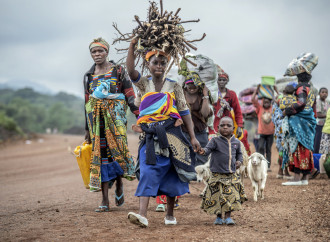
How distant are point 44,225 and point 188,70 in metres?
3.48

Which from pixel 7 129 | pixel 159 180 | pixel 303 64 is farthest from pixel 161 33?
pixel 7 129

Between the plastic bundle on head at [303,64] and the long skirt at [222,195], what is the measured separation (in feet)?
14.7

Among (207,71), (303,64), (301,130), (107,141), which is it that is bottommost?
(107,141)

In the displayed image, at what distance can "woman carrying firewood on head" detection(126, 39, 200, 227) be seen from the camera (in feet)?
16.9

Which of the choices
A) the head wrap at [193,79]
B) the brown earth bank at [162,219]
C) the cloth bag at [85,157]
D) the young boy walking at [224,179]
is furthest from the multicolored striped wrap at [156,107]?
the head wrap at [193,79]

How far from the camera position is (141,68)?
571 centimetres

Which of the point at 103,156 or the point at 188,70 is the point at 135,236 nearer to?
the point at 103,156

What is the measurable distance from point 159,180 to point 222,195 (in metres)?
0.89

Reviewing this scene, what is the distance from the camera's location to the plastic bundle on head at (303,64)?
9.20 meters

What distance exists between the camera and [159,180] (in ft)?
17.0

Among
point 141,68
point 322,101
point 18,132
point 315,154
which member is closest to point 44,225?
point 141,68

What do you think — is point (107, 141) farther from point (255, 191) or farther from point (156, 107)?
point (255, 191)

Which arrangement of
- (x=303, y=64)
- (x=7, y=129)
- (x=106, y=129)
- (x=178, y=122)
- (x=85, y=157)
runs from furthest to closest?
(x=7, y=129)
(x=303, y=64)
(x=85, y=157)
(x=106, y=129)
(x=178, y=122)

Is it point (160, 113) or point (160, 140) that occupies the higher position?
point (160, 113)
